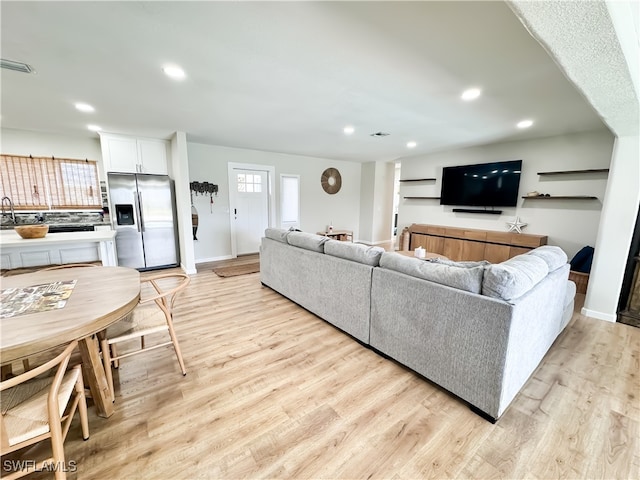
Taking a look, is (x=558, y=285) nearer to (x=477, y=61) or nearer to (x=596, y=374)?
(x=596, y=374)

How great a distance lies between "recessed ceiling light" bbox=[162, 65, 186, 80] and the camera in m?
2.01

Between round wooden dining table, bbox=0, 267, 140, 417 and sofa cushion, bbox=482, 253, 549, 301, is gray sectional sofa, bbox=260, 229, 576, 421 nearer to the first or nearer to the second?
sofa cushion, bbox=482, 253, 549, 301

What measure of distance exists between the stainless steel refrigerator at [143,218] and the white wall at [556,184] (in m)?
5.71

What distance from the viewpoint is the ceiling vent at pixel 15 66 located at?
76.1 inches

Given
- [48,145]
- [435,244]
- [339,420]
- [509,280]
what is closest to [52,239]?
[48,145]

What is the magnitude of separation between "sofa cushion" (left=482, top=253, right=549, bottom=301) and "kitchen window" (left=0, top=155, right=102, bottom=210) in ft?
20.4

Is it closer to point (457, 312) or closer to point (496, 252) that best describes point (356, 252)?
point (457, 312)

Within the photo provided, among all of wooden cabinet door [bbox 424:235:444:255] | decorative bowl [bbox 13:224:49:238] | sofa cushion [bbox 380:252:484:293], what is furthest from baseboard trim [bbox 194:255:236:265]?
wooden cabinet door [bbox 424:235:444:255]

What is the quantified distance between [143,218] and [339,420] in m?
4.44

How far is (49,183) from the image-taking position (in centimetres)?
443

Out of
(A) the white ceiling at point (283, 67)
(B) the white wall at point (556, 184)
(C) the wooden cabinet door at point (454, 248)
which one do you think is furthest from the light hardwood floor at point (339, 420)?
(C) the wooden cabinet door at point (454, 248)

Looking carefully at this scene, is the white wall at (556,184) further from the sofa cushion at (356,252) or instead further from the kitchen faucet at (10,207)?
the kitchen faucet at (10,207)

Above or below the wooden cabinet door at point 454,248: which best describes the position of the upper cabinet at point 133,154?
above

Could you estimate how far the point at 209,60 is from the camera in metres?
1.92
